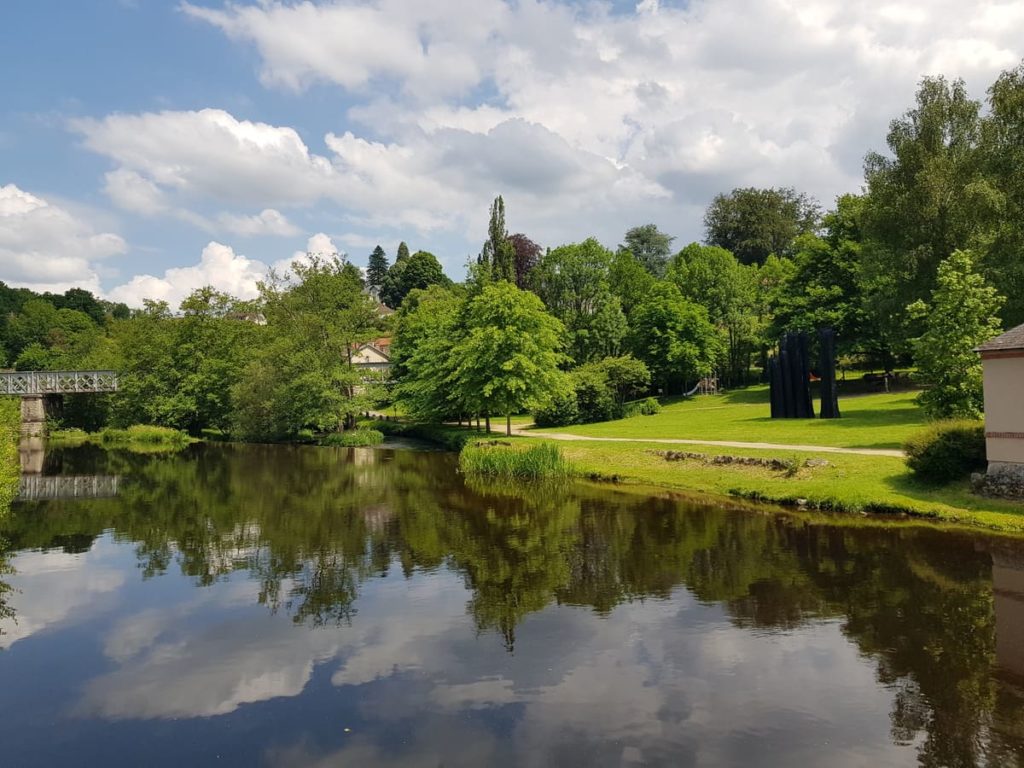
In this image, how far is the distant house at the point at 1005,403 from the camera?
61.9ft

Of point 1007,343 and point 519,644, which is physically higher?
→ point 1007,343

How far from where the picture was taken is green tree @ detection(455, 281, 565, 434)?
40688 millimetres

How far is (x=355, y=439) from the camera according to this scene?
→ 51.0 m

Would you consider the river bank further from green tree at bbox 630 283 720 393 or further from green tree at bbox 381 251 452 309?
green tree at bbox 381 251 452 309

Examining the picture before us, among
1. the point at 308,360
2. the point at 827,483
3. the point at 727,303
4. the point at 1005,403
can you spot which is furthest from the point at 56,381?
the point at 1005,403

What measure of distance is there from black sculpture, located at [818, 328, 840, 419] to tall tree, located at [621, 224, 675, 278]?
6585 centimetres

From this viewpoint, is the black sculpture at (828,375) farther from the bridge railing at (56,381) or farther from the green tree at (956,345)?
the bridge railing at (56,381)

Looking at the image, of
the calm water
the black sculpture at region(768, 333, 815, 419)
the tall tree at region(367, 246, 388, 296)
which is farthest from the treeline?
the tall tree at region(367, 246, 388, 296)

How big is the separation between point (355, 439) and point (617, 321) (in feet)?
82.1

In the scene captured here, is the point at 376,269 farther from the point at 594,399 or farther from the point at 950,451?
the point at 950,451

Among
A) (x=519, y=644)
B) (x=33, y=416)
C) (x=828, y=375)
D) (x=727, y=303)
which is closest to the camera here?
(x=519, y=644)

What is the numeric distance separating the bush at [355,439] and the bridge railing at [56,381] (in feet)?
93.4

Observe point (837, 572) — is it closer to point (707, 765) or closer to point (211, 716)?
point (707, 765)

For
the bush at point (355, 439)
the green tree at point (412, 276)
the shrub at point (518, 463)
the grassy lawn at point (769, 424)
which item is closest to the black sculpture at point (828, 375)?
the grassy lawn at point (769, 424)
